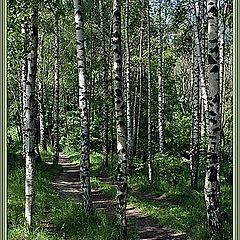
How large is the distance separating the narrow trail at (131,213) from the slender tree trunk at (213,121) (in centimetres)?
137

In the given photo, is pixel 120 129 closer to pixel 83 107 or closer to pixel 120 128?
pixel 120 128

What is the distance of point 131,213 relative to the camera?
12.4 m

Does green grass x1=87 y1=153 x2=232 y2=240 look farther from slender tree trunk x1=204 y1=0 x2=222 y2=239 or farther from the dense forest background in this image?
slender tree trunk x1=204 y1=0 x2=222 y2=239

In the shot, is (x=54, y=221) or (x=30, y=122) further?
(x=54, y=221)

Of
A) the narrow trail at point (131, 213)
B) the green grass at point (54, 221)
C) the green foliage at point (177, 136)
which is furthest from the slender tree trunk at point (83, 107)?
the green foliage at point (177, 136)

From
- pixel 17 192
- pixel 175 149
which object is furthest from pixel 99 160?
pixel 17 192

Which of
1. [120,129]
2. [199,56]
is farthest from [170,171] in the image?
[120,129]

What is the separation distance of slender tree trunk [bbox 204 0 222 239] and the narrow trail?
1.37m

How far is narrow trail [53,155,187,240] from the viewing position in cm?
995

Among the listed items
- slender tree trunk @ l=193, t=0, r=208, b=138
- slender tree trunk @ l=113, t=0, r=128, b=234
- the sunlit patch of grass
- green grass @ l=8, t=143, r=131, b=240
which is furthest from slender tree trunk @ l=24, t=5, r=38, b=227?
slender tree trunk @ l=193, t=0, r=208, b=138

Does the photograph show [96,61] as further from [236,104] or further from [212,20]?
[236,104]

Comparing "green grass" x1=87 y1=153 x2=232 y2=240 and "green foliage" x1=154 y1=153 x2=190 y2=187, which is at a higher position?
"green foliage" x1=154 y1=153 x2=190 y2=187

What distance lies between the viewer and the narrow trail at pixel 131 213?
32.7 ft

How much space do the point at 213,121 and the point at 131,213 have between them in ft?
16.0
